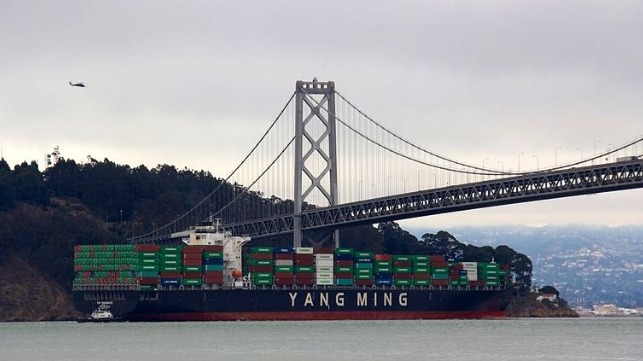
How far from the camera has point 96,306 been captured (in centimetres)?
11862

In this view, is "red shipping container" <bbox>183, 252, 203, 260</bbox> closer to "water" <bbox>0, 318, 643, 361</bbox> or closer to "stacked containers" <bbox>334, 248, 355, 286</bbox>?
"water" <bbox>0, 318, 643, 361</bbox>

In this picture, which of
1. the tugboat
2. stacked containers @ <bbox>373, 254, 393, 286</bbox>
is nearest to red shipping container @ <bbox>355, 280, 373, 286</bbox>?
stacked containers @ <bbox>373, 254, 393, 286</bbox>

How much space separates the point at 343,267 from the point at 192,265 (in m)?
11.8

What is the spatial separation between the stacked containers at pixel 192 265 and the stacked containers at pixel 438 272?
19533 millimetres

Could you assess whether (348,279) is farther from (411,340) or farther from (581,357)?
(581,357)

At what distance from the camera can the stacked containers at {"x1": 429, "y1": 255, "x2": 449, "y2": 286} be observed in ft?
413

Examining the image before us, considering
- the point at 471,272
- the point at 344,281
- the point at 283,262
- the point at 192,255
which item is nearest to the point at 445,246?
the point at 471,272

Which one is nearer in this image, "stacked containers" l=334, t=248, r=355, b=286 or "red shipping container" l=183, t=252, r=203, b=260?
"red shipping container" l=183, t=252, r=203, b=260

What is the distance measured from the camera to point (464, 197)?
381 feet

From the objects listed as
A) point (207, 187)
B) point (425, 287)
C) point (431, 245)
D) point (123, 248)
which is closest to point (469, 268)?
point (425, 287)

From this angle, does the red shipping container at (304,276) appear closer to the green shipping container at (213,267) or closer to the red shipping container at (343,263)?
the red shipping container at (343,263)

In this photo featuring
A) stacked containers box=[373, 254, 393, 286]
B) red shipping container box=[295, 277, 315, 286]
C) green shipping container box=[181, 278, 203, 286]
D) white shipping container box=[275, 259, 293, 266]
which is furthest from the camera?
stacked containers box=[373, 254, 393, 286]

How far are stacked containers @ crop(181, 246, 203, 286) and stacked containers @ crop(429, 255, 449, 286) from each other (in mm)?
19533

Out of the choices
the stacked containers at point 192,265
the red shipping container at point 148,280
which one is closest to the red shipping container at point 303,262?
the stacked containers at point 192,265
